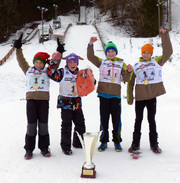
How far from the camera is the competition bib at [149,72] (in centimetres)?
421

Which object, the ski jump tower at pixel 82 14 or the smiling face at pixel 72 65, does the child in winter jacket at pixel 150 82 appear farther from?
the ski jump tower at pixel 82 14

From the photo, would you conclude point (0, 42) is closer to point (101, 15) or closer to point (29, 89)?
point (101, 15)

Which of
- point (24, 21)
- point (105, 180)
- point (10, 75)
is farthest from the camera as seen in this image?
point (24, 21)

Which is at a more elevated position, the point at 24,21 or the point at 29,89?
the point at 24,21

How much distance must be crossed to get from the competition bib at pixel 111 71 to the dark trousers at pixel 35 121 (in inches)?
44.1

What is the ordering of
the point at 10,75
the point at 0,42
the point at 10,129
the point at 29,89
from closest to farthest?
the point at 29,89 < the point at 10,129 < the point at 10,75 < the point at 0,42

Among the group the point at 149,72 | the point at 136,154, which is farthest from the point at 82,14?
the point at 136,154

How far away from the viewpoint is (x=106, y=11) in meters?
41.3

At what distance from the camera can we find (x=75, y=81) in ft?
13.7

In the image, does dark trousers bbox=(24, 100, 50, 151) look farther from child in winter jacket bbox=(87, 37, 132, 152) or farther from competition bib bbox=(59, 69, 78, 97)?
child in winter jacket bbox=(87, 37, 132, 152)

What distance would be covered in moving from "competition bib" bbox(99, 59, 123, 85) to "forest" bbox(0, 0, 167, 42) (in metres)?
22.1

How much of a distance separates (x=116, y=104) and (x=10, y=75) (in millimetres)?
10558

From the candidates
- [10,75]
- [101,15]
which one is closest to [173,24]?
[101,15]

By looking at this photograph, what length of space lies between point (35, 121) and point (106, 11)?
3983 cm
